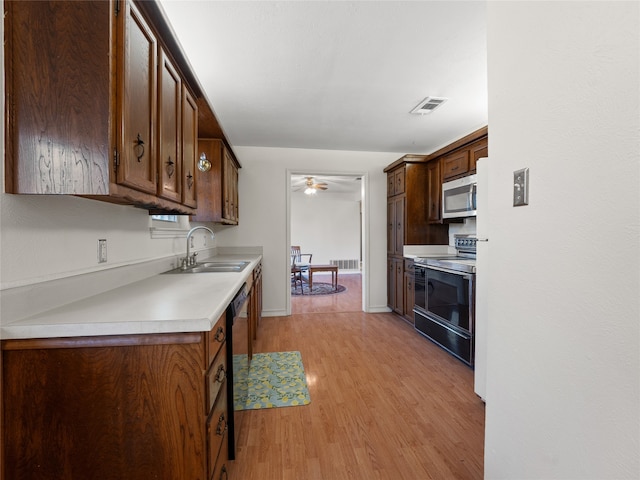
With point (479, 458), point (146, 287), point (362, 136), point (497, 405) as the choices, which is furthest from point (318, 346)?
point (362, 136)

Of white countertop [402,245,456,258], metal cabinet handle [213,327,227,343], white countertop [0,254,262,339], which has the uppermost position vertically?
white countertop [402,245,456,258]

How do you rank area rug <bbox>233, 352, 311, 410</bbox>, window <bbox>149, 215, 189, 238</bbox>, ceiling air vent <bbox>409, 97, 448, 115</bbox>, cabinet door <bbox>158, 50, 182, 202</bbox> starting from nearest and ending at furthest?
cabinet door <bbox>158, 50, 182, 202</bbox> < area rug <bbox>233, 352, 311, 410</bbox> < window <bbox>149, 215, 189, 238</bbox> < ceiling air vent <bbox>409, 97, 448, 115</bbox>

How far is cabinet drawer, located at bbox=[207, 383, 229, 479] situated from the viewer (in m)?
1.04

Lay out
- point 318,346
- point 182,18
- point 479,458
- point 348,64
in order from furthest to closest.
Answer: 1. point 318,346
2. point 348,64
3. point 182,18
4. point 479,458

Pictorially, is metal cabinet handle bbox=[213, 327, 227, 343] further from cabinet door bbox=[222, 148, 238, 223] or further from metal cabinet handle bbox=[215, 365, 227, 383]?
cabinet door bbox=[222, 148, 238, 223]

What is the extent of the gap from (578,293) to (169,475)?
133 centimetres

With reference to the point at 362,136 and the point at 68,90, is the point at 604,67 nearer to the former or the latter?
the point at 68,90

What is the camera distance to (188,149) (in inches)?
70.1

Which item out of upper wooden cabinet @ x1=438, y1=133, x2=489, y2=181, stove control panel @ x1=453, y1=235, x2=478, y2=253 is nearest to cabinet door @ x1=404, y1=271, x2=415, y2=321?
stove control panel @ x1=453, y1=235, x2=478, y2=253

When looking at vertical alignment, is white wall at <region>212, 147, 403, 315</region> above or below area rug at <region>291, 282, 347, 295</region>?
above

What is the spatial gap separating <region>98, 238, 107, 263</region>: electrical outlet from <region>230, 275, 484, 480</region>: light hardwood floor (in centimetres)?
122

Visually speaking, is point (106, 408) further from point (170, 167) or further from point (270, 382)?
point (270, 382)

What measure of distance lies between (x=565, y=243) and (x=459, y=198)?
8.43ft

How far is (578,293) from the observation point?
2.49ft
